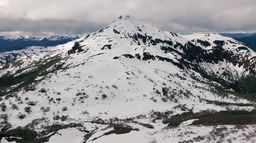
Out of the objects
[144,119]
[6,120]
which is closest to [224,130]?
[144,119]

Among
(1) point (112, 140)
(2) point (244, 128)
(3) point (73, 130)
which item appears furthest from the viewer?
(3) point (73, 130)

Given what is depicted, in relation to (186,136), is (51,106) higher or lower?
lower

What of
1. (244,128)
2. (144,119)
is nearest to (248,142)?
(244,128)

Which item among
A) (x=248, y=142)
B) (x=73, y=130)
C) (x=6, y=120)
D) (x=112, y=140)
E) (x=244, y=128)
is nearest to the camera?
(x=248, y=142)

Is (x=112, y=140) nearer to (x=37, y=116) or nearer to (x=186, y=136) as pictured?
(x=186, y=136)

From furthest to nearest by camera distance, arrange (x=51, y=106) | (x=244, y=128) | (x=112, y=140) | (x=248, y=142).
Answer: (x=51, y=106) < (x=112, y=140) < (x=244, y=128) < (x=248, y=142)

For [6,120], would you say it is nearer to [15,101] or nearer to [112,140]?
[15,101]

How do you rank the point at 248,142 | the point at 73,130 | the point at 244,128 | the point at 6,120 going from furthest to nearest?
the point at 6,120, the point at 73,130, the point at 244,128, the point at 248,142

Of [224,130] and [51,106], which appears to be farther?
[51,106]

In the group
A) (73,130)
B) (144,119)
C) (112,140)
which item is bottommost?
(144,119)
